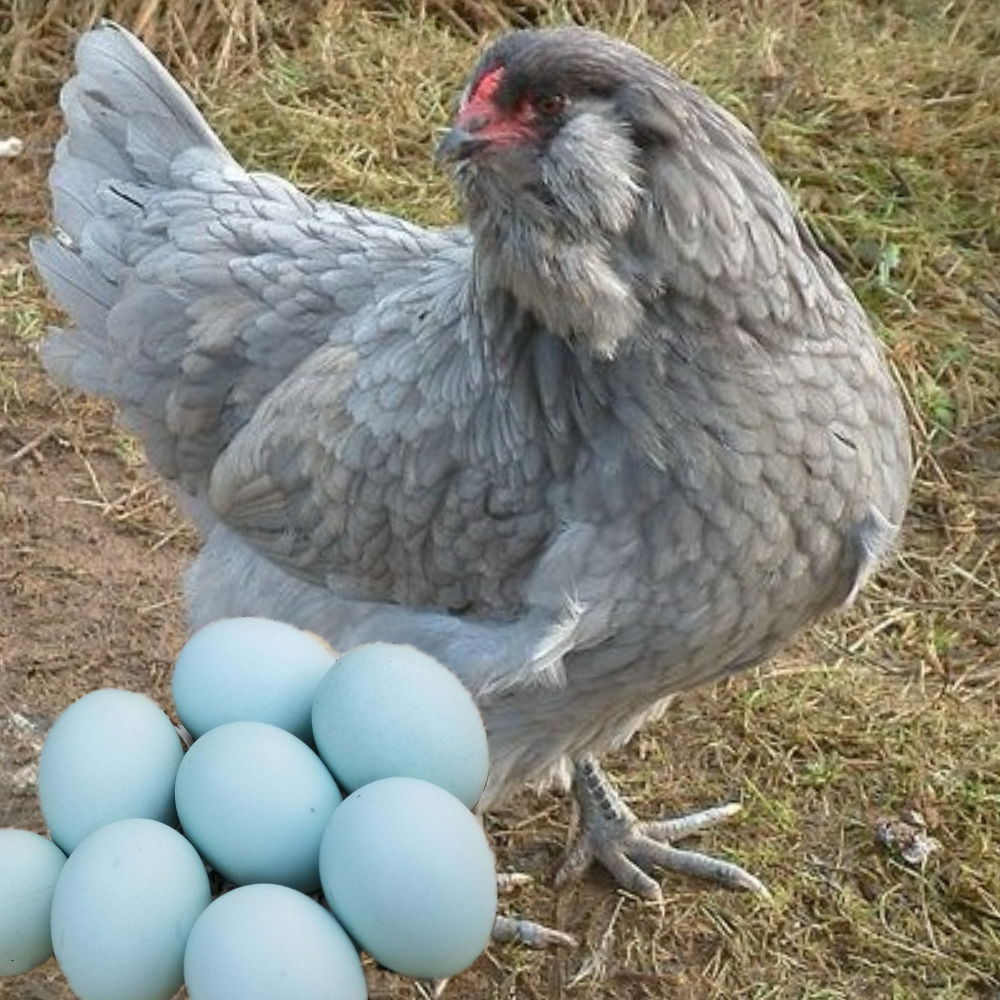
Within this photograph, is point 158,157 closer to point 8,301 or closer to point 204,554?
point 204,554

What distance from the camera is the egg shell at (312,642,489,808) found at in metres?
1.43

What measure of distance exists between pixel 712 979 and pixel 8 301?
2.31 meters

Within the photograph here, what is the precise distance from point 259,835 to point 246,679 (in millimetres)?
145

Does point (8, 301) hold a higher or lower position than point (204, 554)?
lower

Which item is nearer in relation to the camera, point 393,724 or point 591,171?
point 393,724

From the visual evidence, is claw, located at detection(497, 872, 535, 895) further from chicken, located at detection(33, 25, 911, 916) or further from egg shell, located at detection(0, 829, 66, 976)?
egg shell, located at detection(0, 829, 66, 976)

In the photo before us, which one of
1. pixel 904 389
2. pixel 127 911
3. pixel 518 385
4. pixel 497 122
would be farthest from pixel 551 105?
pixel 904 389

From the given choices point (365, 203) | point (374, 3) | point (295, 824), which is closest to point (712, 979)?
point (295, 824)

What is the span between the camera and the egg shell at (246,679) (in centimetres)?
150

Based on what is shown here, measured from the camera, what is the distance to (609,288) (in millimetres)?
1894

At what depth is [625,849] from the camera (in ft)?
9.49

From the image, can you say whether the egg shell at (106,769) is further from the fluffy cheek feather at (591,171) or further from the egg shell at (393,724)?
→ the fluffy cheek feather at (591,171)

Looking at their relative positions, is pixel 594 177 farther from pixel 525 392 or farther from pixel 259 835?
pixel 259 835

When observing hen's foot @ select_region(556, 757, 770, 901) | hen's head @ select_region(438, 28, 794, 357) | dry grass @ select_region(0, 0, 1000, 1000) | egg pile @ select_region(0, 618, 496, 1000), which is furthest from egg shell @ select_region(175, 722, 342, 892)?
hen's foot @ select_region(556, 757, 770, 901)
